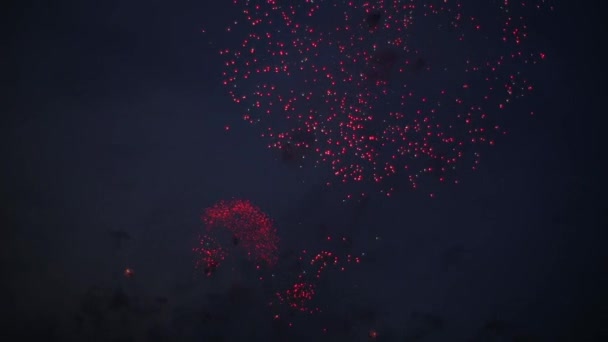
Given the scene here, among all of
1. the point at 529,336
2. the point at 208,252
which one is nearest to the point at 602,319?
the point at 529,336

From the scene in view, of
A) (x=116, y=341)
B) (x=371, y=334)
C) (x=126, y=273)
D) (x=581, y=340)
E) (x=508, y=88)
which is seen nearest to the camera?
(x=508, y=88)

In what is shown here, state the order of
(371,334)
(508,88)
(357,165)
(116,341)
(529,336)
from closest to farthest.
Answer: (357,165), (508,88), (116,341), (371,334), (529,336)

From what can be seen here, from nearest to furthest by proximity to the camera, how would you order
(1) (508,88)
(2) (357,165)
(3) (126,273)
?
(2) (357,165), (1) (508,88), (3) (126,273)

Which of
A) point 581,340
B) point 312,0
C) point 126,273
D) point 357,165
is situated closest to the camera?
point 312,0

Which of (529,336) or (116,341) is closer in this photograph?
(116,341)

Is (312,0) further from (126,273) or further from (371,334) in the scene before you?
(371,334)

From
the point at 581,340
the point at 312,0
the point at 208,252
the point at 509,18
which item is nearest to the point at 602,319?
the point at 581,340

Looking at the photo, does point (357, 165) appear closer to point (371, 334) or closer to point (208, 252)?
point (208, 252)

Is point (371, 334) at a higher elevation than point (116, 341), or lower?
lower

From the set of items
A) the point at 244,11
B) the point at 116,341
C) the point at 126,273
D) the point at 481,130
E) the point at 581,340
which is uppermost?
the point at 244,11
